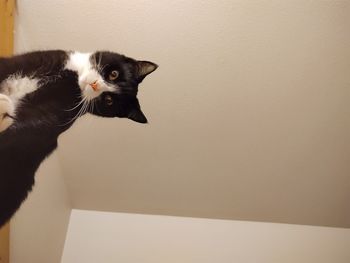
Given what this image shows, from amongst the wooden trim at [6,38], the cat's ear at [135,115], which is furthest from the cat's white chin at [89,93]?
the wooden trim at [6,38]

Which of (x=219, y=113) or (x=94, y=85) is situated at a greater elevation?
(x=94, y=85)

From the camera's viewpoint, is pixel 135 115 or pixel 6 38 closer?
pixel 135 115

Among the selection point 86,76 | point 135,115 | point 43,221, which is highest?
point 86,76

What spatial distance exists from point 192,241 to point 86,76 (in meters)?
1.42

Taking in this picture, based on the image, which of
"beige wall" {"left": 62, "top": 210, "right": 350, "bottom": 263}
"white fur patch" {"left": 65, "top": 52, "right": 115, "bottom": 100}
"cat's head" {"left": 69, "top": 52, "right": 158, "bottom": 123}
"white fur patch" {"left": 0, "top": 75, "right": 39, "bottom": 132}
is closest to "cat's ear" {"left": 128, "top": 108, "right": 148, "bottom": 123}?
"cat's head" {"left": 69, "top": 52, "right": 158, "bottom": 123}

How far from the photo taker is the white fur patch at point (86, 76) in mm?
731

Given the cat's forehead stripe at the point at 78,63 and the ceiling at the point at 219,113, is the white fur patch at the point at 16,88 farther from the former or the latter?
the ceiling at the point at 219,113

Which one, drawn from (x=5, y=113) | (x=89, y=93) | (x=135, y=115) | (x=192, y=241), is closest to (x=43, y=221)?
(x=192, y=241)

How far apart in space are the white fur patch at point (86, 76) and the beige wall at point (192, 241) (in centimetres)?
129

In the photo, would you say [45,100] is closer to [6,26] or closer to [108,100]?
[108,100]

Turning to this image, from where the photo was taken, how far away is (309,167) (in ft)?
5.90

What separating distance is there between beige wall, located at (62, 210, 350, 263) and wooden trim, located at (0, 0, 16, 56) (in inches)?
42.5

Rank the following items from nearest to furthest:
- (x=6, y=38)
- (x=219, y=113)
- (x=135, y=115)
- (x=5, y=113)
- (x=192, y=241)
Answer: (x=5, y=113) < (x=135, y=115) < (x=6, y=38) < (x=219, y=113) < (x=192, y=241)

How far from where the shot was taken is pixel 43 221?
1.58m
